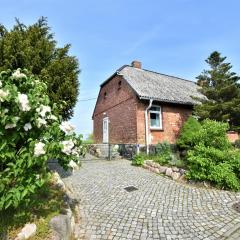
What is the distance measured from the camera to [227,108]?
14375 millimetres

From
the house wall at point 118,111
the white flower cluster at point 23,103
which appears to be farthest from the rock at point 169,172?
the white flower cluster at point 23,103

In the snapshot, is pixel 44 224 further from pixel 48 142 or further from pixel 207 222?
pixel 207 222

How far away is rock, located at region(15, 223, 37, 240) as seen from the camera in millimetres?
4449

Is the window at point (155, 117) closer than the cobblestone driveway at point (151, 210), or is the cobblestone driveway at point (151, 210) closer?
the cobblestone driveway at point (151, 210)

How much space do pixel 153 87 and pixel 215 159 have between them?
8.93m

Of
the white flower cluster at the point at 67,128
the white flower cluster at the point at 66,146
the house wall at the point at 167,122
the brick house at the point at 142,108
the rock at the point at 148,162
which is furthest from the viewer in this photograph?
the brick house at the point at 142,108

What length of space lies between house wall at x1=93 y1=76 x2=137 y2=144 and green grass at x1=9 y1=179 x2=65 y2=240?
873 centimetres

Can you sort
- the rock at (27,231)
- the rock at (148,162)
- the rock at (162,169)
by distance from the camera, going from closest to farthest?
the rock at (27,231)
the rock at (162,169)
the rock at (148,162)

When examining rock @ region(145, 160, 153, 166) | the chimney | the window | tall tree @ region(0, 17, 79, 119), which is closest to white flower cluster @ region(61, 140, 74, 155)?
tall tree @ region(0, 17, 79, 119)

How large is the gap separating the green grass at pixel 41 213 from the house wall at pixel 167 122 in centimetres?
859

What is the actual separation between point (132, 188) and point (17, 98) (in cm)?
629

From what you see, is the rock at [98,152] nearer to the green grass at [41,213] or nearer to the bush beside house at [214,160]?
the bush beside house at [214,160]

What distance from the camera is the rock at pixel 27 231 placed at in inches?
175

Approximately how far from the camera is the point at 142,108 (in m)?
14.9
